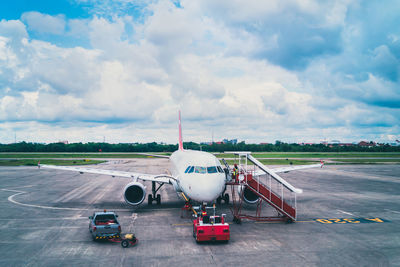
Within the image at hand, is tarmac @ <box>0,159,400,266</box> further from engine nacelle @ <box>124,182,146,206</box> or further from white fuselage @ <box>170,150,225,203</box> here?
white fuselage @ <box>170,150,225,203</box>

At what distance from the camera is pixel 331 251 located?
13.1 meters

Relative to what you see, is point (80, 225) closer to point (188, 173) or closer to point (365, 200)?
point (188, 173)

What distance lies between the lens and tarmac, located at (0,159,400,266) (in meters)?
12.0

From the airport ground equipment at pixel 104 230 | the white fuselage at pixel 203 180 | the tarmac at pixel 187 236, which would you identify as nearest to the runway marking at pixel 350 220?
the tarmac at pixel 187 236

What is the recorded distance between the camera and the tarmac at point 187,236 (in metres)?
12.0

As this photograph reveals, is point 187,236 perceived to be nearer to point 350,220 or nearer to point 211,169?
point 211,169

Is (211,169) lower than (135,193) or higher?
higher

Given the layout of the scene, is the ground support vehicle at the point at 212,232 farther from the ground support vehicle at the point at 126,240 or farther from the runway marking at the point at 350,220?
the runway marking at the point at 350,220

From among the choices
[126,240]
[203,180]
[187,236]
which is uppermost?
[203,180]

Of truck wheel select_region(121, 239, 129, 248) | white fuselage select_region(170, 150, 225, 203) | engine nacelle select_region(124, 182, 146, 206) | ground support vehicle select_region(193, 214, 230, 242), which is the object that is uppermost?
white fuselage select_region(170, 150, 225, 203)

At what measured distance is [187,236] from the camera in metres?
15.2

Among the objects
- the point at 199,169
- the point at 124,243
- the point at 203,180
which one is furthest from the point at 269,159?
the point at 124,243

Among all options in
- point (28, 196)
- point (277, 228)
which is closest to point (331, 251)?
point (277, 228)

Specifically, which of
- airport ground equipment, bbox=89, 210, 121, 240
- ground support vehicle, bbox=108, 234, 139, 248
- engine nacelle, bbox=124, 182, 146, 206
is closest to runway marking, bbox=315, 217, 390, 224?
ground support vehicle, bbox=108, 234, 139, 248
